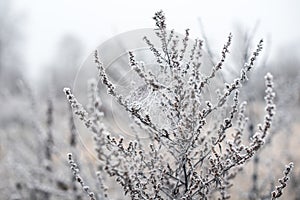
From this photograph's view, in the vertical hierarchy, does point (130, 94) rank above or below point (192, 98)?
above

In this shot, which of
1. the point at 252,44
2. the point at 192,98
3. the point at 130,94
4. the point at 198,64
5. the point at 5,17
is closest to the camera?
the point at 192,98

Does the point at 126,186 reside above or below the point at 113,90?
below

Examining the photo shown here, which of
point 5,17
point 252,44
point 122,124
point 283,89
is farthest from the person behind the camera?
point 5,17

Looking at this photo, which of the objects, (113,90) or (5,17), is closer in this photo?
(113,90)

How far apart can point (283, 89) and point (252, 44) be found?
166 centimetres

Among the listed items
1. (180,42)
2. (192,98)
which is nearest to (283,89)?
(180,42)

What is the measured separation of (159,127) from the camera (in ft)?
8.14

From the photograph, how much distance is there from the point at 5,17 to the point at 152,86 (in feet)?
137

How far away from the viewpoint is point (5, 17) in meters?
41.2

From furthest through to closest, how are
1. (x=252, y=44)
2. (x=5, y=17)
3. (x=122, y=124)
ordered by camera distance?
(x=5, y=17) < (x=252, y=44) < (x=122, y=124)

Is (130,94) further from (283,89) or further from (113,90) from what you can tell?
(283,89)

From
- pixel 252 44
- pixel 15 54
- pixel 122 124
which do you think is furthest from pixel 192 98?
pixel 15 54

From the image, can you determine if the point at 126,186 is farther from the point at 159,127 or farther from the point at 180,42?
the point at 180,42

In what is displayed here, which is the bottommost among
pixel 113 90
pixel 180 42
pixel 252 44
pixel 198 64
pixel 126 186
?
pixel 126 186
